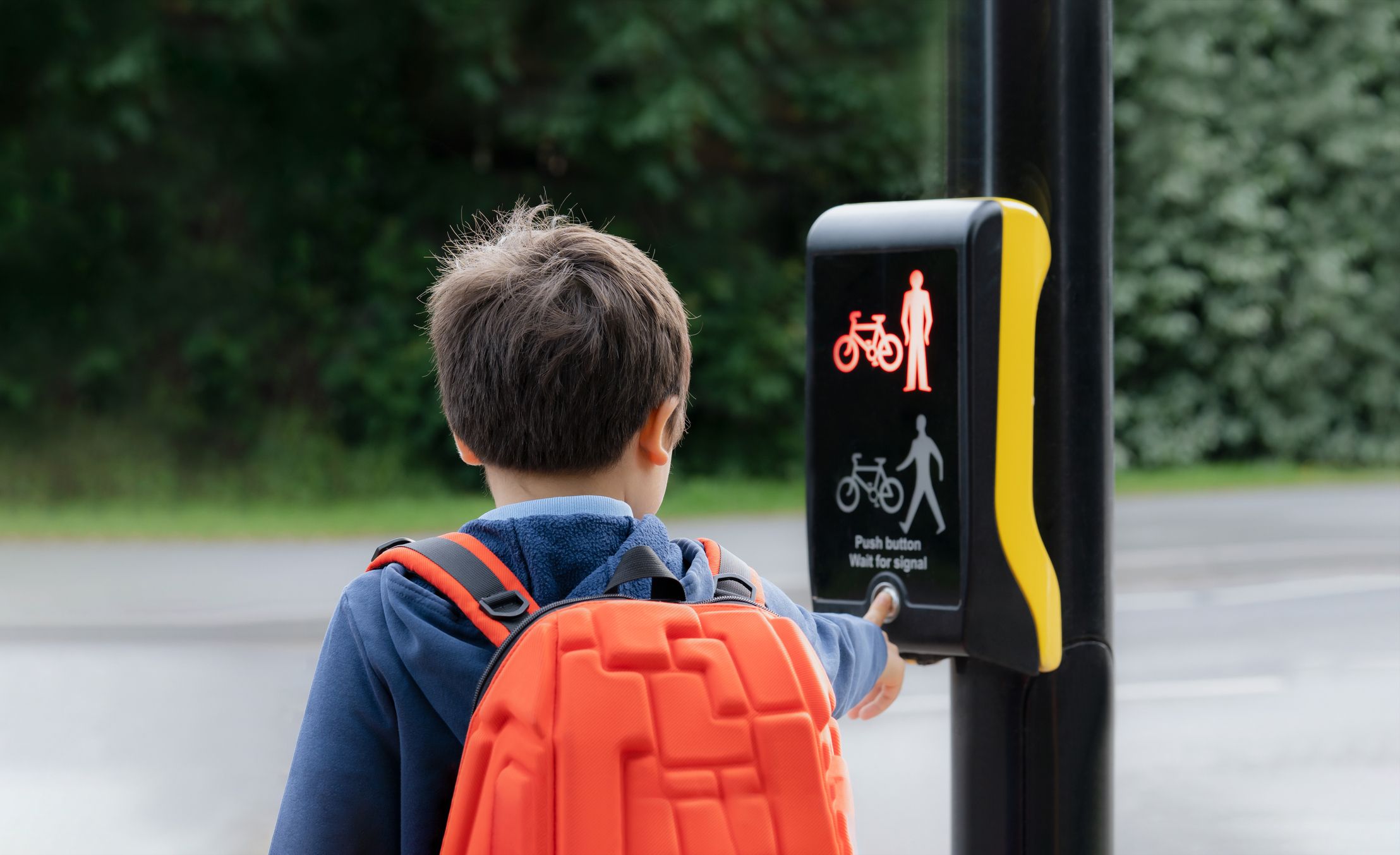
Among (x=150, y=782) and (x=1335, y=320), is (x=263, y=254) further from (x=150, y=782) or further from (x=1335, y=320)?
(x=1335, y=320)

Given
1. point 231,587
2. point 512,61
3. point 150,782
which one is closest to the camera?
point 150,782

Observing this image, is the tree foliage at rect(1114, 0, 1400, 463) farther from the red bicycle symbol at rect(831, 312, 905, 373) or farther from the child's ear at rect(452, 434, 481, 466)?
the child's ear at rect(452, 434, 481, 466)

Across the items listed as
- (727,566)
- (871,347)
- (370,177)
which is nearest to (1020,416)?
(871,347)

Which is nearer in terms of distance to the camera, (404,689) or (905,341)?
(404,689)

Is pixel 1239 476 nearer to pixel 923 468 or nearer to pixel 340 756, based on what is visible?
pixel 923 468

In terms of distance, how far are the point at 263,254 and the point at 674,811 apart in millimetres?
14913

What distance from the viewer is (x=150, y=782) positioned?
5.32 meters

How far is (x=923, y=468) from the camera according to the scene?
72.2 inches

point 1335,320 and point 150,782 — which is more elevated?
point 1335,320

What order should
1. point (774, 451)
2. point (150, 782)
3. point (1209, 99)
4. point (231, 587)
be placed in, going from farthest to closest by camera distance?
1. point (1209, 99)
2. point (774, 451)
3. point (231, 587)
4. point (150, 782)

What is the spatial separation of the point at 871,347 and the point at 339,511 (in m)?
11.3

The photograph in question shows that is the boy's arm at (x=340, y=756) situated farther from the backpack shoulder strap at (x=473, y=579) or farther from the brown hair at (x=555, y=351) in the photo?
the brown hair at (x=555, y=351)

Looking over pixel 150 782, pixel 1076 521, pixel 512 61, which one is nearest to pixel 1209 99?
pixel 512 61

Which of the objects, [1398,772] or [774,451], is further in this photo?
[774,451]
